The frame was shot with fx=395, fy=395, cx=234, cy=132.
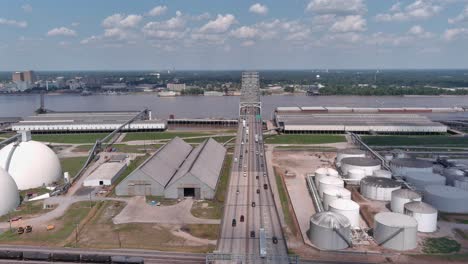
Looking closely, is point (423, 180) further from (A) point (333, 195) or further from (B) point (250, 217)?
(B) point (250, 217)

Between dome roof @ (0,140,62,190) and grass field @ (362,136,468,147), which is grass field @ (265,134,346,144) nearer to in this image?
grass field @ (362,136,468,147)

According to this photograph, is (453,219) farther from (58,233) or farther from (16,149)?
(16,149)

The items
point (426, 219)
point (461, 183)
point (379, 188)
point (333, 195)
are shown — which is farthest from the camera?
point (461, 183)

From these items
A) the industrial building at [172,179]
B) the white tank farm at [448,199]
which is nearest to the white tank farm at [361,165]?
the white tank farm at [448,199]

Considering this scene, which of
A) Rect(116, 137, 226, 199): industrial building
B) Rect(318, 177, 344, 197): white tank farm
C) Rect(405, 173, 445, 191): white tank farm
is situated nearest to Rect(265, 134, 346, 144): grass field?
Rect(116, 137, 226, 199): industrial building

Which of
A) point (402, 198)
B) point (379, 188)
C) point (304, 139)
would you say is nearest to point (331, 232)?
point (402, 198)

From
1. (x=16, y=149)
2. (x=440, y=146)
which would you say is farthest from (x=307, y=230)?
(x=440, y=146)
